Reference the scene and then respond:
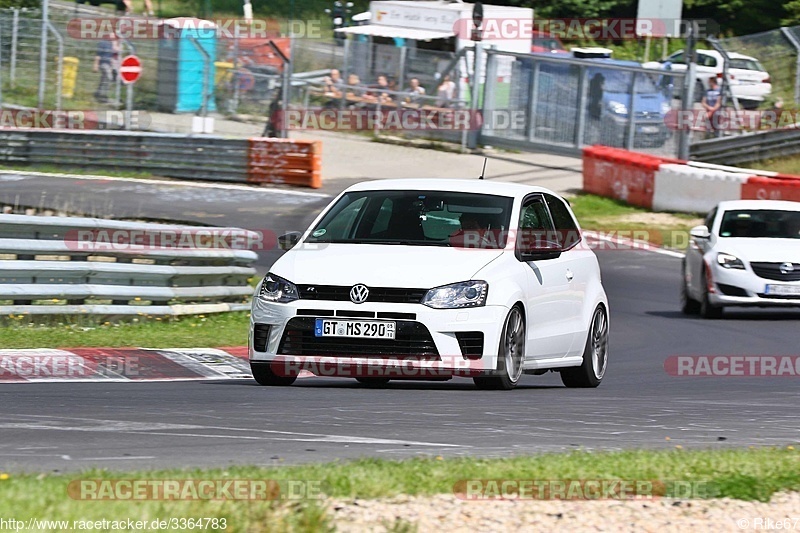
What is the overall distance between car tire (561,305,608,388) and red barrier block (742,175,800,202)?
14.5m

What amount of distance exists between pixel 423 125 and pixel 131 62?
298 inches

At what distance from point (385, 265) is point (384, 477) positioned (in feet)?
11.3

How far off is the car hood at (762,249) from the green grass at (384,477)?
10288mm

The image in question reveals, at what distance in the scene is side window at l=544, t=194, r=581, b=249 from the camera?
1102cm

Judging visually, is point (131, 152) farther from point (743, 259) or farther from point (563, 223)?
point (563, 223)

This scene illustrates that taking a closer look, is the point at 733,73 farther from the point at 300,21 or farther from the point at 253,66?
the point at 300,21

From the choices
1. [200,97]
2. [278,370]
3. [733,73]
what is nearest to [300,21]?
[200,97]

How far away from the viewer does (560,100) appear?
1358 inches

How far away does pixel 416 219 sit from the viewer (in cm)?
1020
